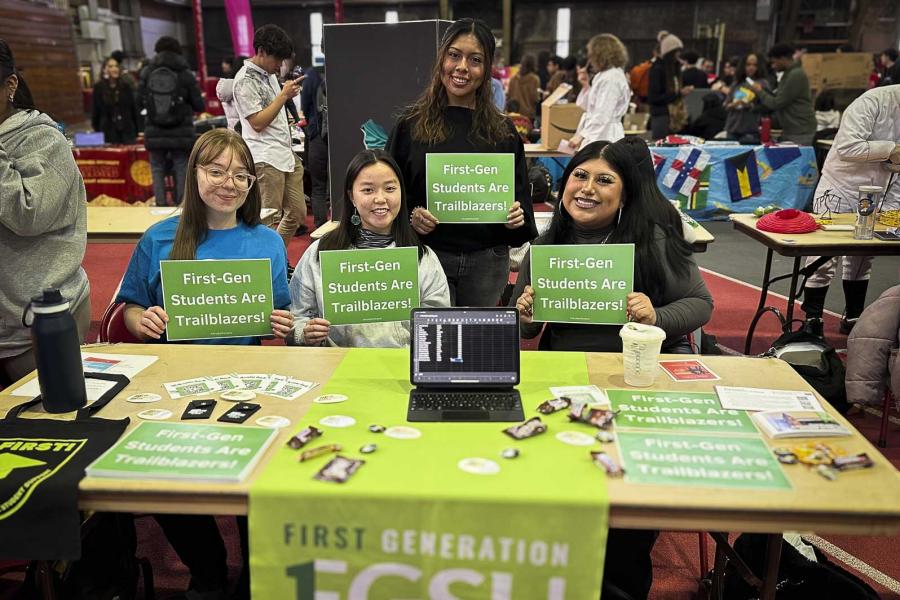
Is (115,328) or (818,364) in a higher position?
(115,328)

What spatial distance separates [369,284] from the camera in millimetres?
2062

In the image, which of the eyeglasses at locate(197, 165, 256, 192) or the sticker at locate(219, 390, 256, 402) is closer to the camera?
the sticker at locate(219, 390, 256, 402)

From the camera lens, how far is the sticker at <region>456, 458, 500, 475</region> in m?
1.37

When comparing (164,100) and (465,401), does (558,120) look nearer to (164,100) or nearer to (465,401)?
(164,100)

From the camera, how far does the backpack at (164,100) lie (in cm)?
629

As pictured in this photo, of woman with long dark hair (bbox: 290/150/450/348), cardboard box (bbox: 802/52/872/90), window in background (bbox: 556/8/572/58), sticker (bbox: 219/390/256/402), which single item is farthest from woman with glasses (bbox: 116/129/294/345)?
window in background (bbox: 556/8/572/58)

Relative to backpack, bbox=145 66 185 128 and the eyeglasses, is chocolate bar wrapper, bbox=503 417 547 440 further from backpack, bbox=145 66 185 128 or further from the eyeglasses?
backpack, bbox=145 66 185 128

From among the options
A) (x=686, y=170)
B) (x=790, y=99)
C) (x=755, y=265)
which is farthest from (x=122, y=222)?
(x=790, y=99)

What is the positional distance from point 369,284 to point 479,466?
82 cm

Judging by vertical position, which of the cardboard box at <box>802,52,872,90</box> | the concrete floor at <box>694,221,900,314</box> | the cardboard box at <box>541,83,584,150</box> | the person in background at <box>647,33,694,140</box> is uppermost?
the cardboard box at <box>802,52,872,90</box>

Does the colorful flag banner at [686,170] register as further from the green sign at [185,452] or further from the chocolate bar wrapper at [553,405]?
the green sign at [185,452]

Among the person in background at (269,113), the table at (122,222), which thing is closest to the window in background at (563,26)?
the person in background at (269,113)

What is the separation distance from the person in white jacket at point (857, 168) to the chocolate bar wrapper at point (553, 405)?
2.54m

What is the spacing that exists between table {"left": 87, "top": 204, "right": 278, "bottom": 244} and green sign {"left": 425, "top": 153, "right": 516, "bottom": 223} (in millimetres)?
1053
